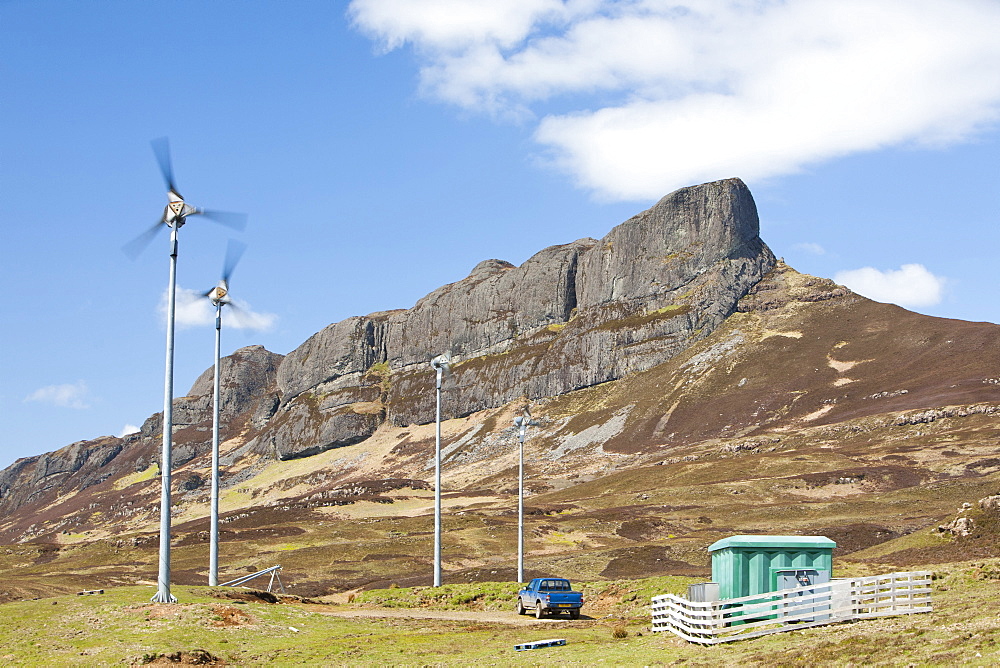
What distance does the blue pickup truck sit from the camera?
1779 inches

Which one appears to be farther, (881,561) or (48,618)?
(881,561)

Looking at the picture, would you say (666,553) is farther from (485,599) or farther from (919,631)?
(919,631)

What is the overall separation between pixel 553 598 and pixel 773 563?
12037 mm

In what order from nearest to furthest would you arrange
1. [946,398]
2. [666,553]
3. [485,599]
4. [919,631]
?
[919,631] < [485,599] < [666,553] < [946,398]

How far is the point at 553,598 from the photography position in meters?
45.2

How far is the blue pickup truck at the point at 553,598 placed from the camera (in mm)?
45188

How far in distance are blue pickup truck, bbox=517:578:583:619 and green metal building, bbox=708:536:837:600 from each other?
32.2ft

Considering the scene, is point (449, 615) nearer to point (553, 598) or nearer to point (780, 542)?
point (553, 598)

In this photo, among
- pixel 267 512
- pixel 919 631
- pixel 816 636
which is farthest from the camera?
pixel 267 512

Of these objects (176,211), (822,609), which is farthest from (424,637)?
(176,211)

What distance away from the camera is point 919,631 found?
26156 mm

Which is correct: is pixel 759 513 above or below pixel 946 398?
below

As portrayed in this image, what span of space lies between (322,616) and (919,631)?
26614mm

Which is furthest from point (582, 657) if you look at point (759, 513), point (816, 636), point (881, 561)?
point (759, 513)
